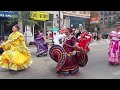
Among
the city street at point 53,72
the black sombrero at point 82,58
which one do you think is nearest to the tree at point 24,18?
the city street at point 53,72

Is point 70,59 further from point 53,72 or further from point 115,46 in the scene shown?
point 115,46

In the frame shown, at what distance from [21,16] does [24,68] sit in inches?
380

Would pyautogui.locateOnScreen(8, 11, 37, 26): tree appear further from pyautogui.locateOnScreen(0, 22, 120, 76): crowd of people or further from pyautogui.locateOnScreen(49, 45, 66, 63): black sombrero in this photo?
pyautogui.locateOnScreen(49, 45, 66, 63): black sombrero

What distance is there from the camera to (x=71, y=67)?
6844 millimetres

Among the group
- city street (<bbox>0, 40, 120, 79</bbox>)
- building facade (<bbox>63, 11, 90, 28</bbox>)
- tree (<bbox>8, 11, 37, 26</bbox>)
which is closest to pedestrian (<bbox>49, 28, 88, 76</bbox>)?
city street (<bbox>0, 40, 120, 79</bbox>)

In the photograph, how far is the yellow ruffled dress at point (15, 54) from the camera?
704 centimetres

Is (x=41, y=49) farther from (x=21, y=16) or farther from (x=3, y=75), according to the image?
(x=21, y=16)

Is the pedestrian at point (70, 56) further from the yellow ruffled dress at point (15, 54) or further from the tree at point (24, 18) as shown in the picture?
the tree at point (24, 18)

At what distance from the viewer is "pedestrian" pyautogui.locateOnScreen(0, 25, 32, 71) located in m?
7.04

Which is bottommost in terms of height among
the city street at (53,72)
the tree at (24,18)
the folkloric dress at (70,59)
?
the city street at (53,72)

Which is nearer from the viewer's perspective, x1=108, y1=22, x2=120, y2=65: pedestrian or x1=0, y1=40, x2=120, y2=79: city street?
x1=0, y1=40, x2=120, y2=79: city street

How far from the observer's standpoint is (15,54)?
23.3ft

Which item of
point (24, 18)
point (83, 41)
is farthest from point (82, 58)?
point (24, 18)
